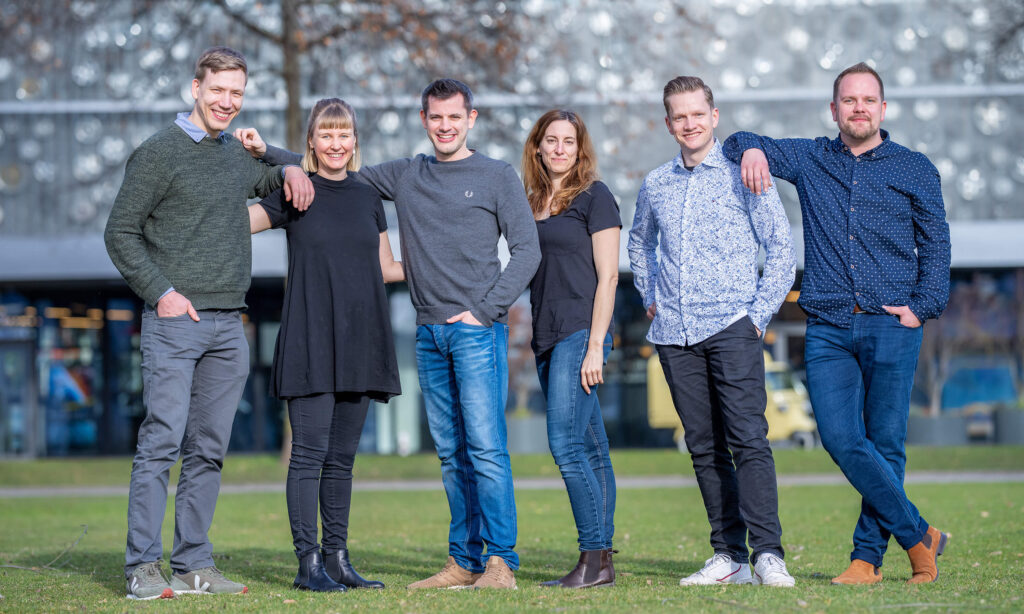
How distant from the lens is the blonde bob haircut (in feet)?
17.8

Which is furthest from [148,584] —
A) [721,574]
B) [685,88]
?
[685,88]

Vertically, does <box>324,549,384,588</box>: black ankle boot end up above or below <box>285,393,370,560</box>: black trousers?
below

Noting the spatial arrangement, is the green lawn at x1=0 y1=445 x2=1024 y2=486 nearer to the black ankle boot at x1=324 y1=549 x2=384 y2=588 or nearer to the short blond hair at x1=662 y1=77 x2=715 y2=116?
the black ankle boot at x1=324 y1=549 x2=384 y2=588

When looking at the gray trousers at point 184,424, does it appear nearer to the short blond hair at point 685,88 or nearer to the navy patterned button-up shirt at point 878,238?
the short blond hair at point 685,88

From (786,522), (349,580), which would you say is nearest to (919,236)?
(349,580)

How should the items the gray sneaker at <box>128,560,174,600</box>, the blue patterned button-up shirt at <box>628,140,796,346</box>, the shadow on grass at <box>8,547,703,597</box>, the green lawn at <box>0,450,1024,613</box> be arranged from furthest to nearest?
the shadow on grass at <box>8,547,703,597</box> → the blue patterned button-up shirt at <box>628,140,796,346</box> → the gray sneaker at <box>128,560,174,600</box> → the green lawn at <box>0,450,1024,613</box>

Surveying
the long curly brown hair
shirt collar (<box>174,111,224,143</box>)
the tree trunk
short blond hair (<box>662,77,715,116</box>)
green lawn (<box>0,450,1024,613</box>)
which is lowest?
green lawn (<box>0,450,1024,613</box>)

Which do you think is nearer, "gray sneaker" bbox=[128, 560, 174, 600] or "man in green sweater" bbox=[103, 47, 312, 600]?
"gray sneaker" bbox=[128, 560, 174, 600]

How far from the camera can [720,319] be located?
17.3ft

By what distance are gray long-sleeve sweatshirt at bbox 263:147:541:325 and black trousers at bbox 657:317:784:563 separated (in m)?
0.85

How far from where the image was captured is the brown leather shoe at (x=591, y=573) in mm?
5320

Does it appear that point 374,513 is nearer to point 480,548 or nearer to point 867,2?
point 480,548

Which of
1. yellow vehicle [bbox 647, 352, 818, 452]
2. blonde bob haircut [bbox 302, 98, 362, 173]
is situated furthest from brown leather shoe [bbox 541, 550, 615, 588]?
yellow vehicle [bbox 647, 352, 818, 452]

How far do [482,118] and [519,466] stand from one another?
5394mm
